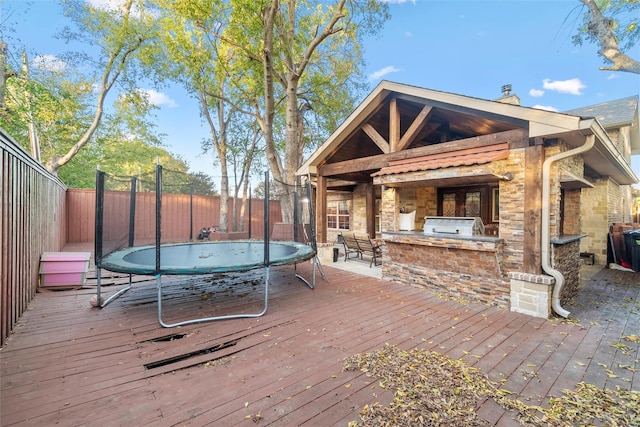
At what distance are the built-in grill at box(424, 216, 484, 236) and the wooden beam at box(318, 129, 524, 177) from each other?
1.34 metres

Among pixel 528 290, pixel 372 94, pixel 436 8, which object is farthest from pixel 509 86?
pixel 528 290

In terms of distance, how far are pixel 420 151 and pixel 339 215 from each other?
6.40 metres

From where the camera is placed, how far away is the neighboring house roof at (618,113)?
27.5 feet

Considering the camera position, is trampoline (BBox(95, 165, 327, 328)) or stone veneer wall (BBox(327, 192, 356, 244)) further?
stone veneer wall (BBox(327, 192, 356, 244))

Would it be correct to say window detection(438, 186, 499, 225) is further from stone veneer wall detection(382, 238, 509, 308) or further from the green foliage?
the green foliage

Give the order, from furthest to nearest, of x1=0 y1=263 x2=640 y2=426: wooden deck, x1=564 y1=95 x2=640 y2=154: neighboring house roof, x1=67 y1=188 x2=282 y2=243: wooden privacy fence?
x1=67 y1=188 x2=282 y2=243: wooden privacy fence → x1=564 y1=95 x2=640 y2=154: neighboring house roof → x1=0 y1=263 x2=640 y2=426: wooden deck

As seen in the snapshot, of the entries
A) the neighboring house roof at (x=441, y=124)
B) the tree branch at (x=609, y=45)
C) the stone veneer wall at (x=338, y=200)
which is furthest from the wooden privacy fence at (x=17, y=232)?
the tree branch at (x=609, y=45)

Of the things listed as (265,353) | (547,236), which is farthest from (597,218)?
(265,353)

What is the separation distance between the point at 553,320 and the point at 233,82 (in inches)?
529

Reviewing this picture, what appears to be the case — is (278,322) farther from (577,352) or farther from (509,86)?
(509,86)

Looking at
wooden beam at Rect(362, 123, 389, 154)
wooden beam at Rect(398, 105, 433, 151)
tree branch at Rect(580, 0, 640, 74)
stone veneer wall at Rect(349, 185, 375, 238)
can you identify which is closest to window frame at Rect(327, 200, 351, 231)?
stone veneer wall at Rect(349, 185, 375, 238)

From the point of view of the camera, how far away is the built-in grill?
4.78m

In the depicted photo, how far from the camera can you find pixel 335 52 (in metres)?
13.2

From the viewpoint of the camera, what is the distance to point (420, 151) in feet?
17.4
